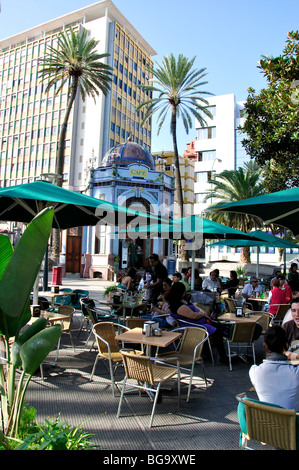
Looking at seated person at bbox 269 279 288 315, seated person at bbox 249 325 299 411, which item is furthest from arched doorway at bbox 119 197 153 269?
seated person at bbox 249 325 299 411

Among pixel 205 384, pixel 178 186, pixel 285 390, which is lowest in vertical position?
pixel 205 384

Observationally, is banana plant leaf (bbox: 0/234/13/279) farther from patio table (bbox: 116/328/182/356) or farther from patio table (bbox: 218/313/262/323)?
patio table (bbox: 218/313/262/323)

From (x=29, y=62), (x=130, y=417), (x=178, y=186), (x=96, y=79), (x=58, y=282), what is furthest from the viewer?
(x=29, y=62)

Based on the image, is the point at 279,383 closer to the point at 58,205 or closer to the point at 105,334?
the point at 105,334

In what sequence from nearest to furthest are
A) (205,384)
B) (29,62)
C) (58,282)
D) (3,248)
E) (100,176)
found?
(3,248), (205,384), (58,282), (100,176), (29,62)

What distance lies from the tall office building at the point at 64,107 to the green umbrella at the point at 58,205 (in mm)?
34785

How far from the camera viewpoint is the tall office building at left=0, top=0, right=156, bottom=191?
148 ft

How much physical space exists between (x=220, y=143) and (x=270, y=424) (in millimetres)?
43821

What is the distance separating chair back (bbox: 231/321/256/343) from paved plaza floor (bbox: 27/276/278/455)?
0.56 meters

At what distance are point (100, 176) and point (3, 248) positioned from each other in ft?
95.0

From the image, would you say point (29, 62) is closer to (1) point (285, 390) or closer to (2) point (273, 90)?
(2) point (273, 90)

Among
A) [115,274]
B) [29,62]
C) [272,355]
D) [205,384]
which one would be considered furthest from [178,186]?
[29,62]

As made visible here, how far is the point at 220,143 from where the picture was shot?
43.6 metres

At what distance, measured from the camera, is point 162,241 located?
107 feet
